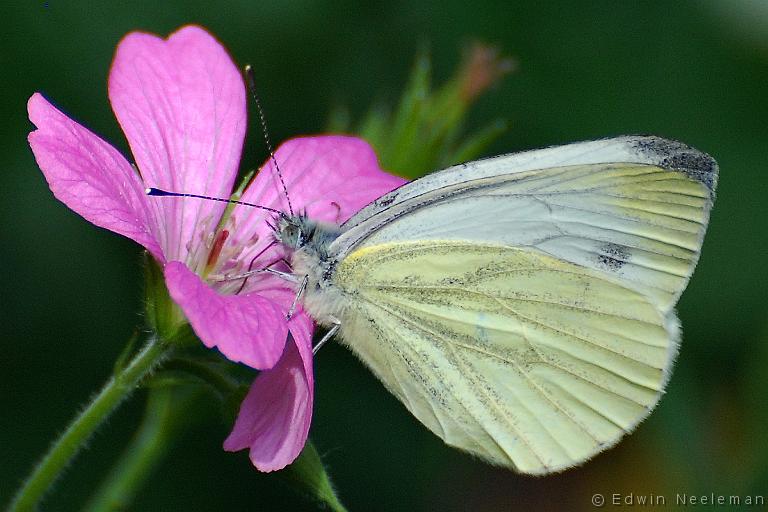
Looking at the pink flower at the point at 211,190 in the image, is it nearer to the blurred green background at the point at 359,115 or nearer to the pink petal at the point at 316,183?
the pink petal at the point at 316,183

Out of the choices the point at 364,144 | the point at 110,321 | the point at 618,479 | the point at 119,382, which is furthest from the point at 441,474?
the point at 119,382

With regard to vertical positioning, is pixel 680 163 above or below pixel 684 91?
below

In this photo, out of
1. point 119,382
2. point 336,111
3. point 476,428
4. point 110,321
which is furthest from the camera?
point 110,321

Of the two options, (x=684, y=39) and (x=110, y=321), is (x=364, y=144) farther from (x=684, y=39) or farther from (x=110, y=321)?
(x=684, y=39)

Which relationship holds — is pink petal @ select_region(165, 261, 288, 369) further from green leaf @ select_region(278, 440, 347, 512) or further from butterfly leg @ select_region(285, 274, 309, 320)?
green leaf @ select_region(278, 440, 347, 512)

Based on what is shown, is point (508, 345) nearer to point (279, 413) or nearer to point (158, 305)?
point (279, 413)

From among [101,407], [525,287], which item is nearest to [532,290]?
[525,287]

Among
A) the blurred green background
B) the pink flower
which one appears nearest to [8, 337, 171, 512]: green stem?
the pink flower
